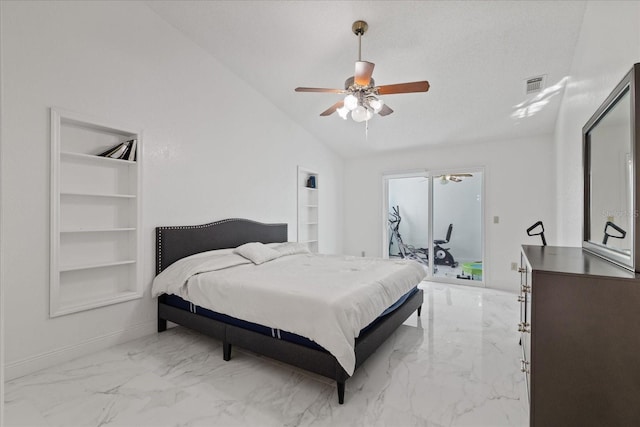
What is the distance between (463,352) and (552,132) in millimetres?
3537

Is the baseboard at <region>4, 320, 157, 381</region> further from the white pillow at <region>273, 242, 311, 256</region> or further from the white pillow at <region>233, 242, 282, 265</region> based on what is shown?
the white pillow at <region>273, 242, 311, 256</region>

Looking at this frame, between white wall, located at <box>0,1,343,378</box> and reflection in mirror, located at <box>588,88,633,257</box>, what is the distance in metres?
3.43

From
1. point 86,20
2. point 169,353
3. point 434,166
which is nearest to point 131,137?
point 86,20

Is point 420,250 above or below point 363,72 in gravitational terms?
below

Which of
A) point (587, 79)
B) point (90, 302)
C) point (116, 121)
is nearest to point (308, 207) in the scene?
point (116, 121)

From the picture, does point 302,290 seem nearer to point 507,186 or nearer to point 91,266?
point 91,266

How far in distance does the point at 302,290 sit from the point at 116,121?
7.37 ft

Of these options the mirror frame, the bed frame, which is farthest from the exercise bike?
the mirror frame

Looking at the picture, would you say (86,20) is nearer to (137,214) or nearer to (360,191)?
(137,214)

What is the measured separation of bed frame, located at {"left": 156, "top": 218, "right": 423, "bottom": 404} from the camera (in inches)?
80.0

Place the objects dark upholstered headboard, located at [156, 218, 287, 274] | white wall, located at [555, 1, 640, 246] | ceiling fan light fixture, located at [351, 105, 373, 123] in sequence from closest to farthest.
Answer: white wall, located at [555, 1, 640, 246] < ceiling fan light fixture, located at [351, 105, 373, 123] < dark upholstered headboard, located at [156, 218, 287, 274]

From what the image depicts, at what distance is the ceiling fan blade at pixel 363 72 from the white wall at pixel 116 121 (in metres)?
1.93

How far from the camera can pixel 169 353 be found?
2625 millimetres

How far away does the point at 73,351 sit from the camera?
2514 mm
